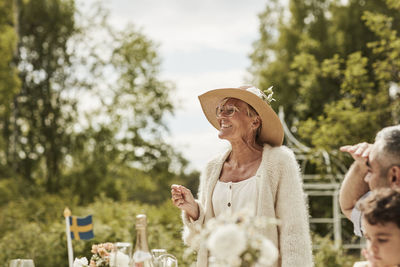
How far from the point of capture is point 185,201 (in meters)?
2.95

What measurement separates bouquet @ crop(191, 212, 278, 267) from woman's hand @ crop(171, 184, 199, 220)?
132 centimetres

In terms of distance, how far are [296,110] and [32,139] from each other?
927 cm

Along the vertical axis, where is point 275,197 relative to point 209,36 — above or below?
below

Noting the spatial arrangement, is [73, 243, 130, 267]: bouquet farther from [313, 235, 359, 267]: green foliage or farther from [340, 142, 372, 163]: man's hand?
[313, 235, 359, 267]: green foliage

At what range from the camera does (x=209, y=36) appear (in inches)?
Result: 684

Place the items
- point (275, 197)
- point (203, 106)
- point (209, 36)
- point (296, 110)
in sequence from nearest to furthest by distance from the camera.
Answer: point (275, 197)
point (203, 106)
point (209, 36)
point (296, 110)

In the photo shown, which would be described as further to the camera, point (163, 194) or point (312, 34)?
point (163, 194)

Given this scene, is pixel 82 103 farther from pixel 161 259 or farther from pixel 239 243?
pixel 239 243

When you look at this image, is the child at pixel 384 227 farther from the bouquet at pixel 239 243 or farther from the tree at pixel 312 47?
the tree at pixel 312 47

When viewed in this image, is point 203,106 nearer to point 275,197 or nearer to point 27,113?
point 275,197

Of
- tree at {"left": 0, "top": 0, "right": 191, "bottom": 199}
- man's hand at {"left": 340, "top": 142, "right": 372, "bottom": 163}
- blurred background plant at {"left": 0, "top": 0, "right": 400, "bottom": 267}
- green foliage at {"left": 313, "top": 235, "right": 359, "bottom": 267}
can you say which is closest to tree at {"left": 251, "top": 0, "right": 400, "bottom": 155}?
blurred background plant at {"left": 0, "top": 0, "right": 400, "bottom": 267}

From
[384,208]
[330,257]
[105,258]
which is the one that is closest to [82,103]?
[330,257]

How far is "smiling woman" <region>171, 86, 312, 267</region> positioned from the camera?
2.82 metres

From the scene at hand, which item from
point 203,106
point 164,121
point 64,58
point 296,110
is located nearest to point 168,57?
point 164,121
